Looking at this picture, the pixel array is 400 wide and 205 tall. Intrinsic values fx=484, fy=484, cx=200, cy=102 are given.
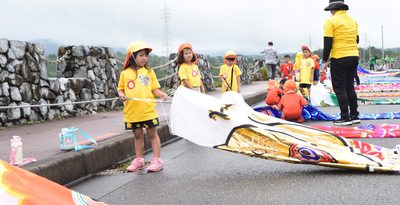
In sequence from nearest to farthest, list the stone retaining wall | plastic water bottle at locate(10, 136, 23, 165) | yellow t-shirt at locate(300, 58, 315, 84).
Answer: plastic water bottle at locate(10, 136, 23, 165) < the stone retaining wall < yellow t-shirt at locate(300, 58, 315, 84)

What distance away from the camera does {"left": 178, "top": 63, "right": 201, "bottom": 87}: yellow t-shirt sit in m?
7.13

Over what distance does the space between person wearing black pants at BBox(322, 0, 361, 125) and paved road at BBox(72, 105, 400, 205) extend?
2169mm

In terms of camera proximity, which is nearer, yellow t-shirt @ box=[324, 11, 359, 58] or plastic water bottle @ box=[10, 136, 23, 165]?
plastic water bottle @ box=[10, 136, 23, 165]

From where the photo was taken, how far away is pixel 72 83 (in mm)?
10359

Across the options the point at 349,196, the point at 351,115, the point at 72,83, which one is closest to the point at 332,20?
the point at 351,115

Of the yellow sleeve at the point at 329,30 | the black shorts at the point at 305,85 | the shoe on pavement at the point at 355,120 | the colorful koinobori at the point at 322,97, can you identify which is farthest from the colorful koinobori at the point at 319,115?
the black shorts at the point at 305,85

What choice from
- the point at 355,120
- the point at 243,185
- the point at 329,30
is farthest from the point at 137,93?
the point at 355,120

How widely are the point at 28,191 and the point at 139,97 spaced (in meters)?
3.04

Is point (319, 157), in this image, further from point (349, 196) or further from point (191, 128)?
point (191, 128)

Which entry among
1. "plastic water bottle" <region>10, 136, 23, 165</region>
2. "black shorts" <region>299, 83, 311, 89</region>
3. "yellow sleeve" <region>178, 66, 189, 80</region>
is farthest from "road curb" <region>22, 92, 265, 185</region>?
"black shorts" <region>299, 83, 311, 89</region>

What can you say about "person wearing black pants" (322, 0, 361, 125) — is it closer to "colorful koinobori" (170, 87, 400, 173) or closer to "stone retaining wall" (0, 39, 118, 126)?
"colorful koinobori" (170, 87, 400, 173)

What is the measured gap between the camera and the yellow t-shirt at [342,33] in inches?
306

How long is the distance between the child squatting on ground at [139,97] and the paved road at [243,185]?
295 millimetres

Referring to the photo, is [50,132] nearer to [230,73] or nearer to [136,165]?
[136,165]
